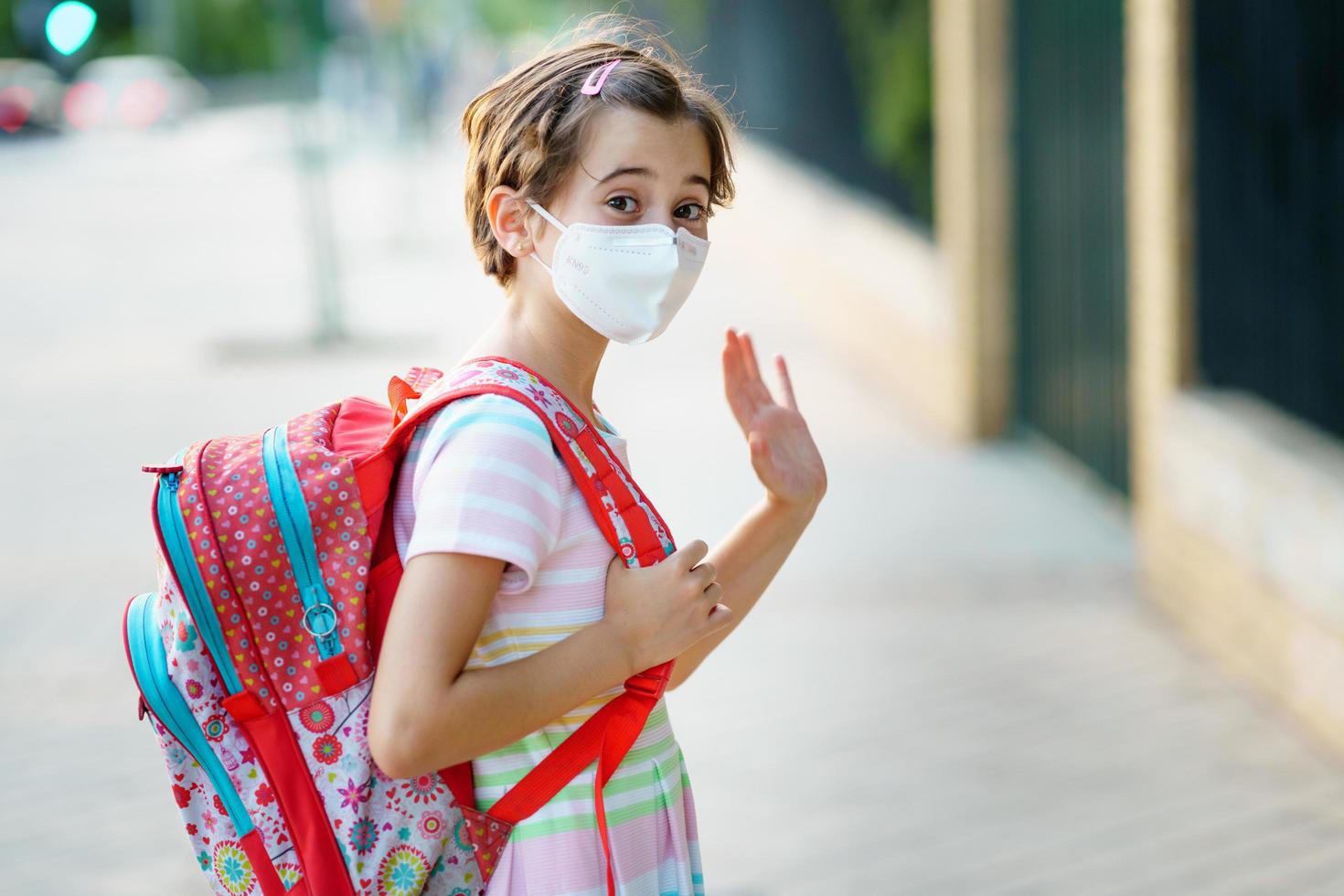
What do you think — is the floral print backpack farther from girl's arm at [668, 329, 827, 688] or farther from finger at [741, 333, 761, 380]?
finger at [741, 333, 761, 380]

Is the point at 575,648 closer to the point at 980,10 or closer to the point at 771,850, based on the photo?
the point at 771,850

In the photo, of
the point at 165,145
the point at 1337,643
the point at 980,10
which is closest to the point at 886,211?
the point at 980,10

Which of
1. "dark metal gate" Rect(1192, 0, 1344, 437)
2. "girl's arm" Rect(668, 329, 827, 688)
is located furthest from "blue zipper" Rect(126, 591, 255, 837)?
"dark metal gate" Rect(1192, 0, 1344, 437)

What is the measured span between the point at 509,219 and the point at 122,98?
3557 centimetres

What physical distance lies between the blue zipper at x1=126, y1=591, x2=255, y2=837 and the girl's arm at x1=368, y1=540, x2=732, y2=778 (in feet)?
0.58

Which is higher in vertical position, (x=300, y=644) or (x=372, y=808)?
(x=300, y=644)

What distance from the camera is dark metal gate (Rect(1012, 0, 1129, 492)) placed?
706cm

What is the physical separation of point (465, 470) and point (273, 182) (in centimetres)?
2800

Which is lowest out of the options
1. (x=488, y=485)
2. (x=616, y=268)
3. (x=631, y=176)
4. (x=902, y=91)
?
(x=902, y=91)

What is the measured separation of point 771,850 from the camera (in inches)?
165

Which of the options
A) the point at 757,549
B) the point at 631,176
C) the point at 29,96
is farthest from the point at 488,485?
the point at 29,96

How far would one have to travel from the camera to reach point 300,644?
5.36 ft

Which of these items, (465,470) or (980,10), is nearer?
(465,470)

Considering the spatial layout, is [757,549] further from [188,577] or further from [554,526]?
[188,577]
